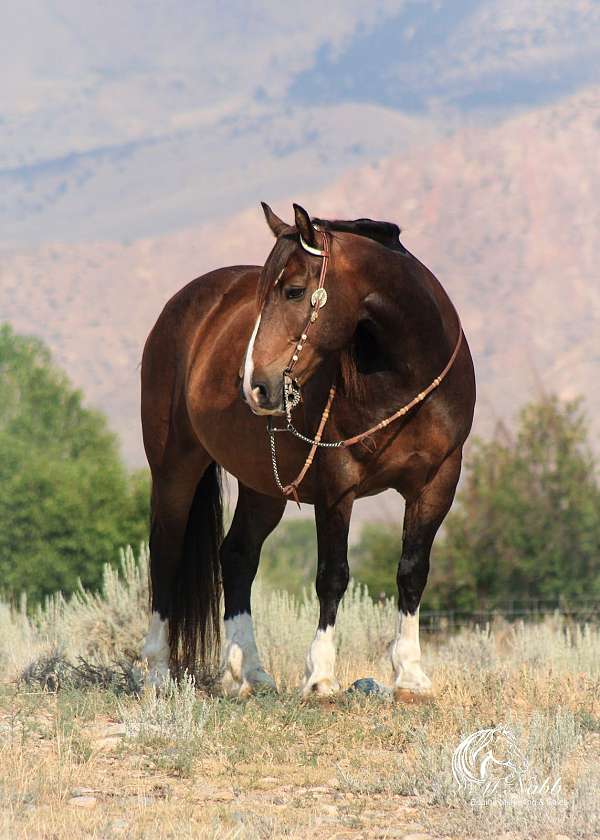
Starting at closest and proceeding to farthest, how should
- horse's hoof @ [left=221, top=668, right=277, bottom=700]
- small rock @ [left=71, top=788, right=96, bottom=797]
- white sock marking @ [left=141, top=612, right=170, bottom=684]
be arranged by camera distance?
1. small rock @ [left=71, top=788, right=96, bottom=797]
2. horse's hoof @ [left=221, top=668, right=277, bottom=700]
3. white sock marking @ [left=141, top=612, right=170, bottom=684]

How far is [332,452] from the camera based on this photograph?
5852 millimetres

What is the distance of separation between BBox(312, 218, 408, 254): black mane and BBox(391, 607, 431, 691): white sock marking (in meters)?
1.80

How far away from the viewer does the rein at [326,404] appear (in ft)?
17.9

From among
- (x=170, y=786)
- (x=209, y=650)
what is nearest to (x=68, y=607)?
(x=209, y=650)

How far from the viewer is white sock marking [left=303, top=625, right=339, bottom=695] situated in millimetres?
5930

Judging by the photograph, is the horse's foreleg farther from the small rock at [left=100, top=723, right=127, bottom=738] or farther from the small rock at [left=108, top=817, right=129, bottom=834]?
the small rock at [left=108, top=817, right=129, bottom=834]

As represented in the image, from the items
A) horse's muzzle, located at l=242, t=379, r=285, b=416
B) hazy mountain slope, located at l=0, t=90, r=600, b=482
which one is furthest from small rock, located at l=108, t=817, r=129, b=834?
hazy mountain slope, located at l=0, t=90, r=600, b=482

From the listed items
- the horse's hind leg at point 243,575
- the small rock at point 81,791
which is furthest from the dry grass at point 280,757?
the horse's hind leg at point 243,575

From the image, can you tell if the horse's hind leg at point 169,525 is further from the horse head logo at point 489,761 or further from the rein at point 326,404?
the horse head logo at point 489,761

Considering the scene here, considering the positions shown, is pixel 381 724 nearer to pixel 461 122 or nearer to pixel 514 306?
pixel 514 306

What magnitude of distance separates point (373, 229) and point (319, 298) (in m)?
0.75

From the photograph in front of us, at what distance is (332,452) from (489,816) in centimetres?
214

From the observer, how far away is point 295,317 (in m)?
5.48

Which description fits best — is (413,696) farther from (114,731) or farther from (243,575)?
(243,575)
